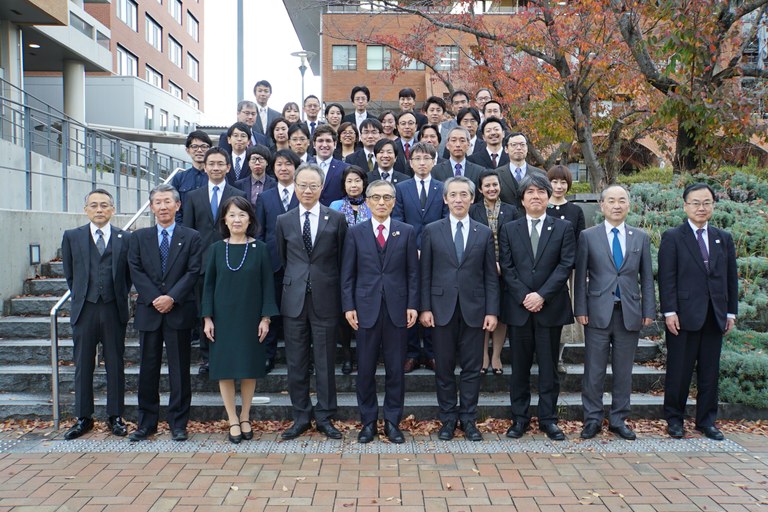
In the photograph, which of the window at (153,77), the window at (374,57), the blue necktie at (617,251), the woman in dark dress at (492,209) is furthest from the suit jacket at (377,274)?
the window at (153,77)

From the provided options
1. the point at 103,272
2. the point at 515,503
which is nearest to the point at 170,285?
the point at 103,272

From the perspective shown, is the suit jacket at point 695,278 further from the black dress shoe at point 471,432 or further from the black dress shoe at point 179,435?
the black dress shoe at point 179,435

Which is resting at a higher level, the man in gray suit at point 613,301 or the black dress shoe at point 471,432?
the man in gray suit at point 613,301

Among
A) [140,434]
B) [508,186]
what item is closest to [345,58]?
[508,186]

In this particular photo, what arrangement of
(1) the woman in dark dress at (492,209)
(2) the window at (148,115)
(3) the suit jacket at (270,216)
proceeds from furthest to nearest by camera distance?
(2) the window at (148,115) → (3) the suit jacket at (270,216) → (1) the woman in dark dress at (492,209)

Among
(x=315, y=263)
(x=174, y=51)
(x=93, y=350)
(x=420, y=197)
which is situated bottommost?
(x=93, y=350)

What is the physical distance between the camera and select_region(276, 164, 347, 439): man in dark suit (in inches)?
220

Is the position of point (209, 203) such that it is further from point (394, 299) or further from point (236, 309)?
point (394, 299)

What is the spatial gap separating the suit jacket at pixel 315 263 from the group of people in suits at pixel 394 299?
0.04 feet

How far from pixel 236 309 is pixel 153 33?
125 ft

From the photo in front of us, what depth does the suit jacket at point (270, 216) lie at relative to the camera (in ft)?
20.6

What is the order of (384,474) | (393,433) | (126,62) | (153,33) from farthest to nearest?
(153,33) < (126,62) < (393,433) < (384,474)

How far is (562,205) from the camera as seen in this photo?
6.37 metres

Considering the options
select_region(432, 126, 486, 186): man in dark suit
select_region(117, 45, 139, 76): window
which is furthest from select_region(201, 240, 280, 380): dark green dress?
select_region(117, 45, 139, 76): window
